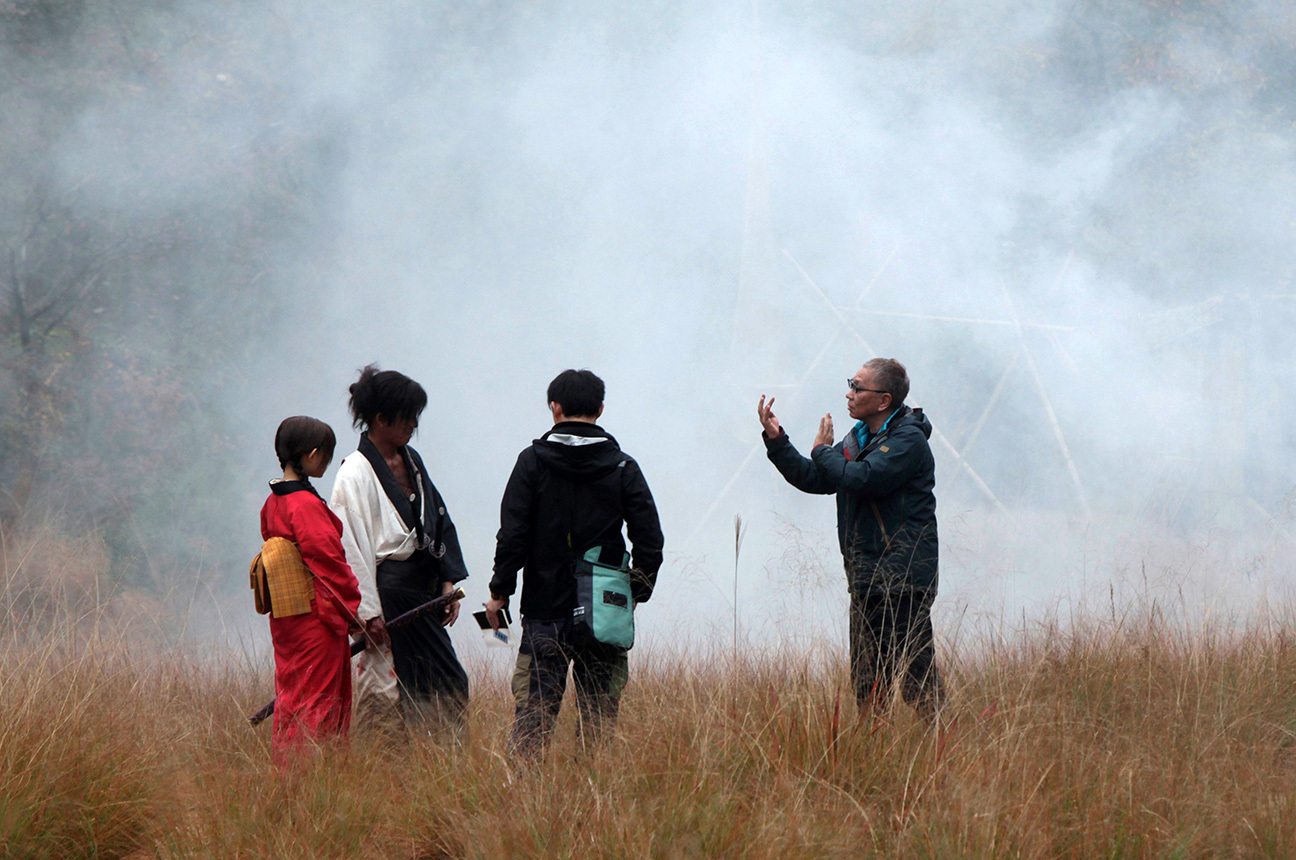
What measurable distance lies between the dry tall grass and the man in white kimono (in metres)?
0.20

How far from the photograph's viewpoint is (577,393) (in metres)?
3.11

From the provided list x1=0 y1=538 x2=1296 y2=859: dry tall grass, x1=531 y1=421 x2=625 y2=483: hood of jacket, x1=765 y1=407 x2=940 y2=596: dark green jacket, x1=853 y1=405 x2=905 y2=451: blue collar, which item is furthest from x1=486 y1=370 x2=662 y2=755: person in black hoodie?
x1=853 y1=405 x2=905 y2=451: blue collar

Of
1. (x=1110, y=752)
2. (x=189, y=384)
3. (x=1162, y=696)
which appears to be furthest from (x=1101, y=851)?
(x=189, y=384)

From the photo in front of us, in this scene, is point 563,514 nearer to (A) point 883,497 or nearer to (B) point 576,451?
(B) point 576,451

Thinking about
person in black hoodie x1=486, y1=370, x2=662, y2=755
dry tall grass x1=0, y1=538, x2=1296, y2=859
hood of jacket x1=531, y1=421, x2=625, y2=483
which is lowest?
dry tall grass x1=0, y1=538, x2=1296, y2=859

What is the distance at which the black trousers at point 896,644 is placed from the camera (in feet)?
10.2

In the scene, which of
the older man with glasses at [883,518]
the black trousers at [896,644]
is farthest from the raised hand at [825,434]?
the black trousers at [896,644]

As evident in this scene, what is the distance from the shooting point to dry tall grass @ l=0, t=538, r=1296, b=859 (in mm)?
2277

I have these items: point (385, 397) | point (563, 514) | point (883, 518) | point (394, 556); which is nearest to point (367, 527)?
point (394, 556)

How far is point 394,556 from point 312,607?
31cm

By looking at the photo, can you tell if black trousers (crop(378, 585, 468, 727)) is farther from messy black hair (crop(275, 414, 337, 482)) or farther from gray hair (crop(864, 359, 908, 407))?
gray hair (crop(864, 359, 908, 407))

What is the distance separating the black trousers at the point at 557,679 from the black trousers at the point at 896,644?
0.77 metres

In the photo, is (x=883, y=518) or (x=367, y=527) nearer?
(x=367, y=527)

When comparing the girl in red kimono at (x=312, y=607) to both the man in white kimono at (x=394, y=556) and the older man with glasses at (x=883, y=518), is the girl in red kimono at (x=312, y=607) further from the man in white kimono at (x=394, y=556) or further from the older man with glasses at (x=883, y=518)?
the older man with glasses at (x=883, y=518)
